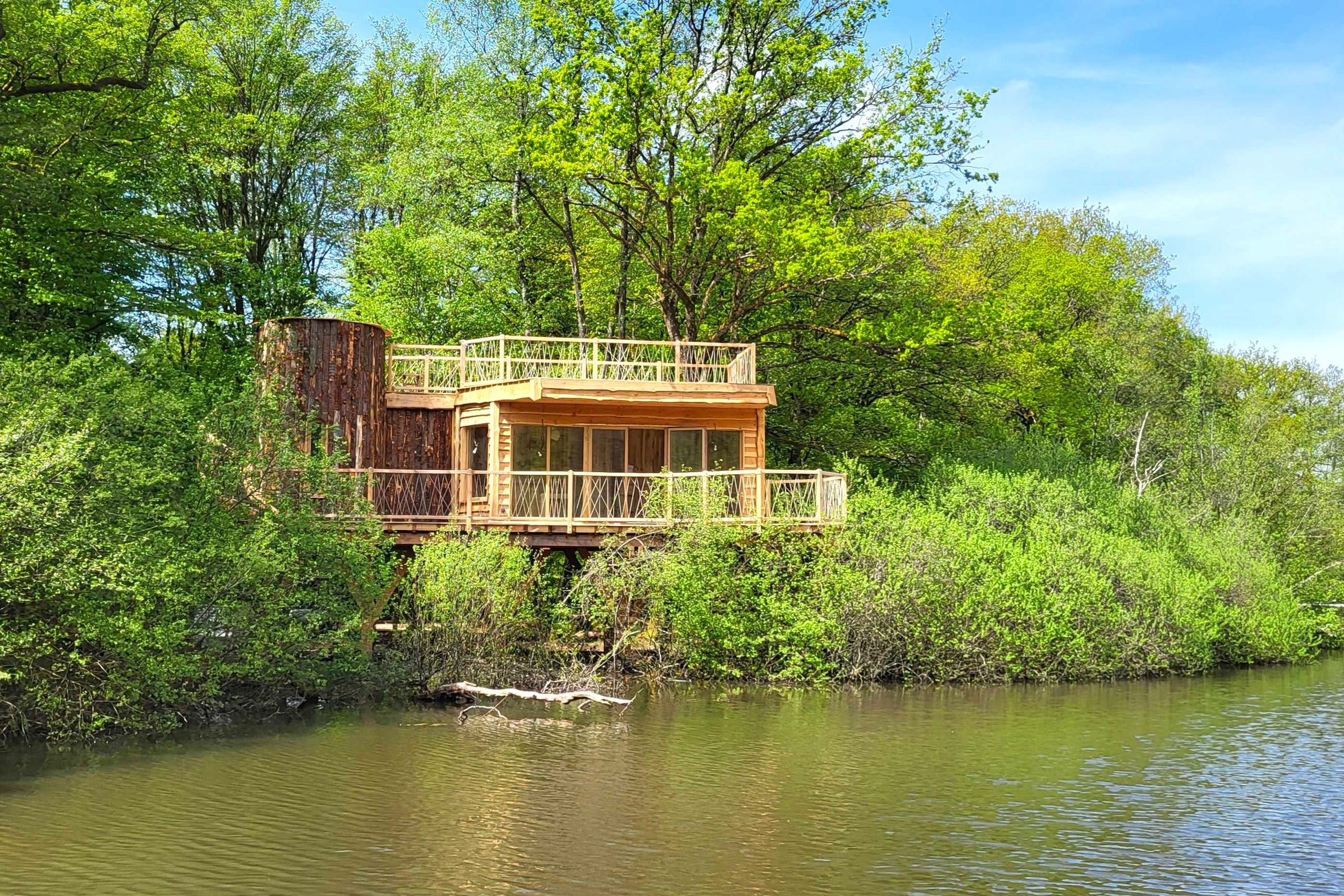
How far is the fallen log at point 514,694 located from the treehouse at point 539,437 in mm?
3169

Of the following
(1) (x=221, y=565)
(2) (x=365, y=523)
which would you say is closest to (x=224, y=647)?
(1) (x=221, y=565)

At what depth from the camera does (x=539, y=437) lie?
84.2 feet

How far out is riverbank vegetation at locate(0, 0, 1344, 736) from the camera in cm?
1738

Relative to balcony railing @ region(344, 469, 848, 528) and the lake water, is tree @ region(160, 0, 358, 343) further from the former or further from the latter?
the lake water

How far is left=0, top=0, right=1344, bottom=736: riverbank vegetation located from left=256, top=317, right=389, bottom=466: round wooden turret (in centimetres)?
99

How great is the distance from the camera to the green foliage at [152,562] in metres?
15.1

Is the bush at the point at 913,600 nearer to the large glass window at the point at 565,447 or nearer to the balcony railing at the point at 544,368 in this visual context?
the large glass window at the point at 565,447

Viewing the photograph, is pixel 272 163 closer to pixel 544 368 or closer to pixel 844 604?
pixel 544 368

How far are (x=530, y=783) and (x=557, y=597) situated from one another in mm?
9065

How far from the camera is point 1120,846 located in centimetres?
1148

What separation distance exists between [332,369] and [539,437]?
4469mm

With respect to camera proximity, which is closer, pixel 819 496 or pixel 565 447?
pixel 819 496

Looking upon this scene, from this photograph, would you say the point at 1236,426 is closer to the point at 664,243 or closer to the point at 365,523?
the point at 664,243

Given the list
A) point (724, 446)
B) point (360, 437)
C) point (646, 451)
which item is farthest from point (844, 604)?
point (360, 437)
